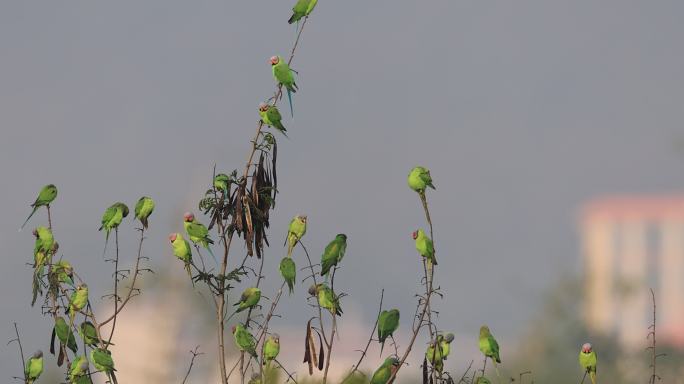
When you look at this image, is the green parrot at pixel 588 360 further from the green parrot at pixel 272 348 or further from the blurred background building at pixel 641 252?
the blurred background building at pixel 641 252

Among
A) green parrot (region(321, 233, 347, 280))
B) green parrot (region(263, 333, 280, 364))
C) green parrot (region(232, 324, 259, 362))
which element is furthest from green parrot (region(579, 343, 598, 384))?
green parrot (region(232, 324, 259, 362))

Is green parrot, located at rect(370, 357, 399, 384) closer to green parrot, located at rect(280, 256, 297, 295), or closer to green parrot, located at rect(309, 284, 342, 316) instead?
green parrot, located at rect(309, 284, 342, 316)

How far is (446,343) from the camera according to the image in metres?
7.96

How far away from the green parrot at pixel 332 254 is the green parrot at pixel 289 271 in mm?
187

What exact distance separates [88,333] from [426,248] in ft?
6.99

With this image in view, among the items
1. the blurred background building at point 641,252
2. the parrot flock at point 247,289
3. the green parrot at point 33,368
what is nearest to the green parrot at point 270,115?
the parrot flock at point 247,289

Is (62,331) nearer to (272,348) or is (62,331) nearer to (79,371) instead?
(79,371)

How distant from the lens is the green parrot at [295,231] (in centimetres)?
810

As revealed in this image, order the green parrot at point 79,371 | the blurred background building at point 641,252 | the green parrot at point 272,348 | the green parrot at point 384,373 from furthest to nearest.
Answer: the blurred background building at point 641,252
the green parrot at point 272,348
the green parrot at point 79,371
the green parrot at point 384,373

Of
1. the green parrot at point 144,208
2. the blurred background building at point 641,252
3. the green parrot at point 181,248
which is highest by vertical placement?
the blurred background building at point 641,252

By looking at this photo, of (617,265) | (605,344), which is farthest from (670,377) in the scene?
(617,265)

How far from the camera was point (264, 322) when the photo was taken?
7.86 metres

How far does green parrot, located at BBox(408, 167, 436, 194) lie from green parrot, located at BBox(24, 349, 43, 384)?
2.58m

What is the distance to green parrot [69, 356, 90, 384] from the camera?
773 cm
